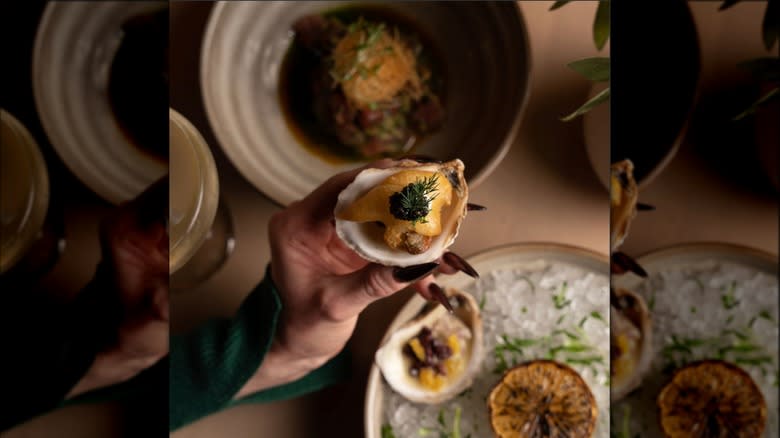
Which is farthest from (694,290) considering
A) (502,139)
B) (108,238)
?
(108,238)

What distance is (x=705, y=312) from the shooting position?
1.45 ft

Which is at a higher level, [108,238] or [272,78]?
[272,78]

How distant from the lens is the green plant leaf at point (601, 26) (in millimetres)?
456

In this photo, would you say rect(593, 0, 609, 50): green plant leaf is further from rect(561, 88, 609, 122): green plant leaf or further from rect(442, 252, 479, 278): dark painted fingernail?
rect(442, 252, 479, 278): dark painted fingernail

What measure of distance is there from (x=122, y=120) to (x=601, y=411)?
511 millimetres

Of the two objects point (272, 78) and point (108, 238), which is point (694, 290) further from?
point (108, 238)

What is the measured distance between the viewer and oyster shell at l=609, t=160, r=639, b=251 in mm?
448

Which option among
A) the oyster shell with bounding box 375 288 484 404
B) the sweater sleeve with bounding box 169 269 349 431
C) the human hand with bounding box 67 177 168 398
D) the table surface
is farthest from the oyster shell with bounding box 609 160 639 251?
the human hand with bounding box 67 177 168 398

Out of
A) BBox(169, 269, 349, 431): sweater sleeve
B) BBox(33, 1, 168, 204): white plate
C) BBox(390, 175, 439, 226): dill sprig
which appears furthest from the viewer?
BBox(33, 1, 168, 204): white plate

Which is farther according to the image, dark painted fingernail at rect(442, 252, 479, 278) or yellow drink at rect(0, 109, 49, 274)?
yellow drink at rect(0, 109, 49, 274)

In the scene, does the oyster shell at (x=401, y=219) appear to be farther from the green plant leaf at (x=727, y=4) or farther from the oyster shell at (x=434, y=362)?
the green plant leaf at (x=727, y=4)

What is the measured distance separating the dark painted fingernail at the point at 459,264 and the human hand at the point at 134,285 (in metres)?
0.29

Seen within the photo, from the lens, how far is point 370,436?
0.45 meters

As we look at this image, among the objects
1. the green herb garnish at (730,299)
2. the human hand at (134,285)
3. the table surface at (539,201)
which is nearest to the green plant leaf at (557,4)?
the table surface at (539,201)
